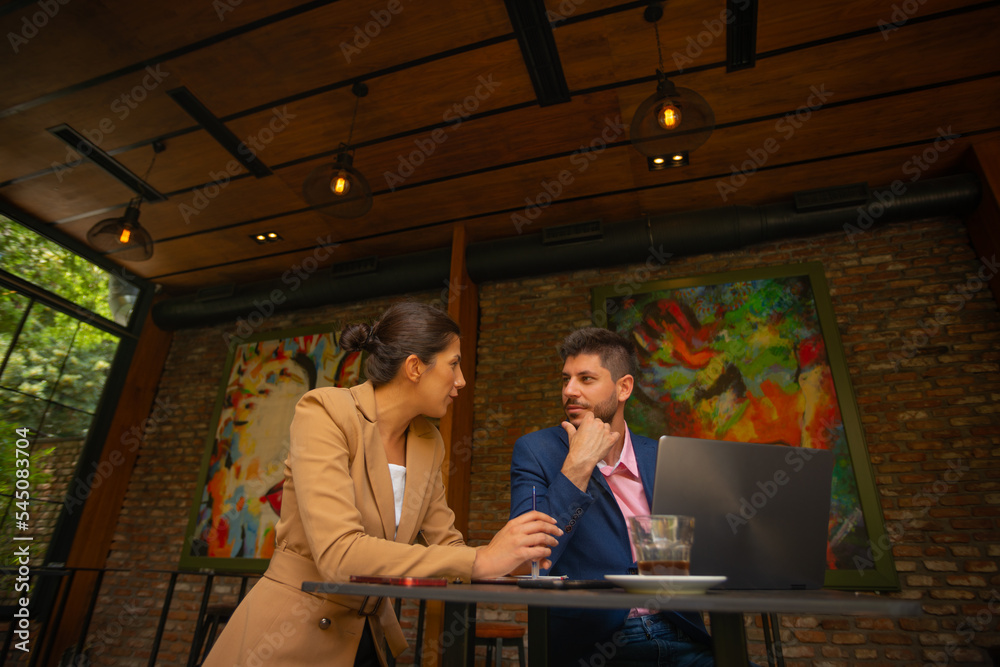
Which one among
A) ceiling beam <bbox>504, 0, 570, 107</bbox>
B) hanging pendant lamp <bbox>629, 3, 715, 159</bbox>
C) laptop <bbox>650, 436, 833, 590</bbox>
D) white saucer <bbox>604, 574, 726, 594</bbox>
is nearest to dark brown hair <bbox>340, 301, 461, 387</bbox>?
laptop <bbox>650, 436, 833, 590</bbox>

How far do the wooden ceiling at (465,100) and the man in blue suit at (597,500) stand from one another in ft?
6.23

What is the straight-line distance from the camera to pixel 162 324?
5.93 metres

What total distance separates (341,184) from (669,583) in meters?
2.92

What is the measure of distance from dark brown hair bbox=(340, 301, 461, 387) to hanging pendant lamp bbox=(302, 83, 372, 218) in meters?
1.68

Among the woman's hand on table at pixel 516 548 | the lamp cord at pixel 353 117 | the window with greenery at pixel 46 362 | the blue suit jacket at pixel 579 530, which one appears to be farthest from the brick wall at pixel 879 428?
the woman's hand on table at pixel 516 548

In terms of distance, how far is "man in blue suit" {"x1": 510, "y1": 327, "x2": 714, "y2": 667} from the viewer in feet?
4.53

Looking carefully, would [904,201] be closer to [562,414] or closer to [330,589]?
[562,414]

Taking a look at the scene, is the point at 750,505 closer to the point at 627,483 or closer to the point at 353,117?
the point at 627,483

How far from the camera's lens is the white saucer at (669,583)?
32.8 inches

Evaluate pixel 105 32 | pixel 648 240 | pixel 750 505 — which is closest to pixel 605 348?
pixel 750 505

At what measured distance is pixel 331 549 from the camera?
115 cm

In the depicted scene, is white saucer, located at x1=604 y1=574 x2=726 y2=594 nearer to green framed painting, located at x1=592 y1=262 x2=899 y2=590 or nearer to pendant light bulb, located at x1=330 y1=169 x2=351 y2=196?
pendant light bulb, located at x1=330 y1=169 x2=351 y2=196

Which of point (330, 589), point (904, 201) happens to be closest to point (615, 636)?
point (330, 589)

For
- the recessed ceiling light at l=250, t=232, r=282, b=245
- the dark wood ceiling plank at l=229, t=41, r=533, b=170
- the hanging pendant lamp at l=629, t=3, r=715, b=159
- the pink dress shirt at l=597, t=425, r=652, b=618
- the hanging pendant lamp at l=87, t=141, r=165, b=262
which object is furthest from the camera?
the recessed ceiling light at l=250, t=232, r=282, b=245
